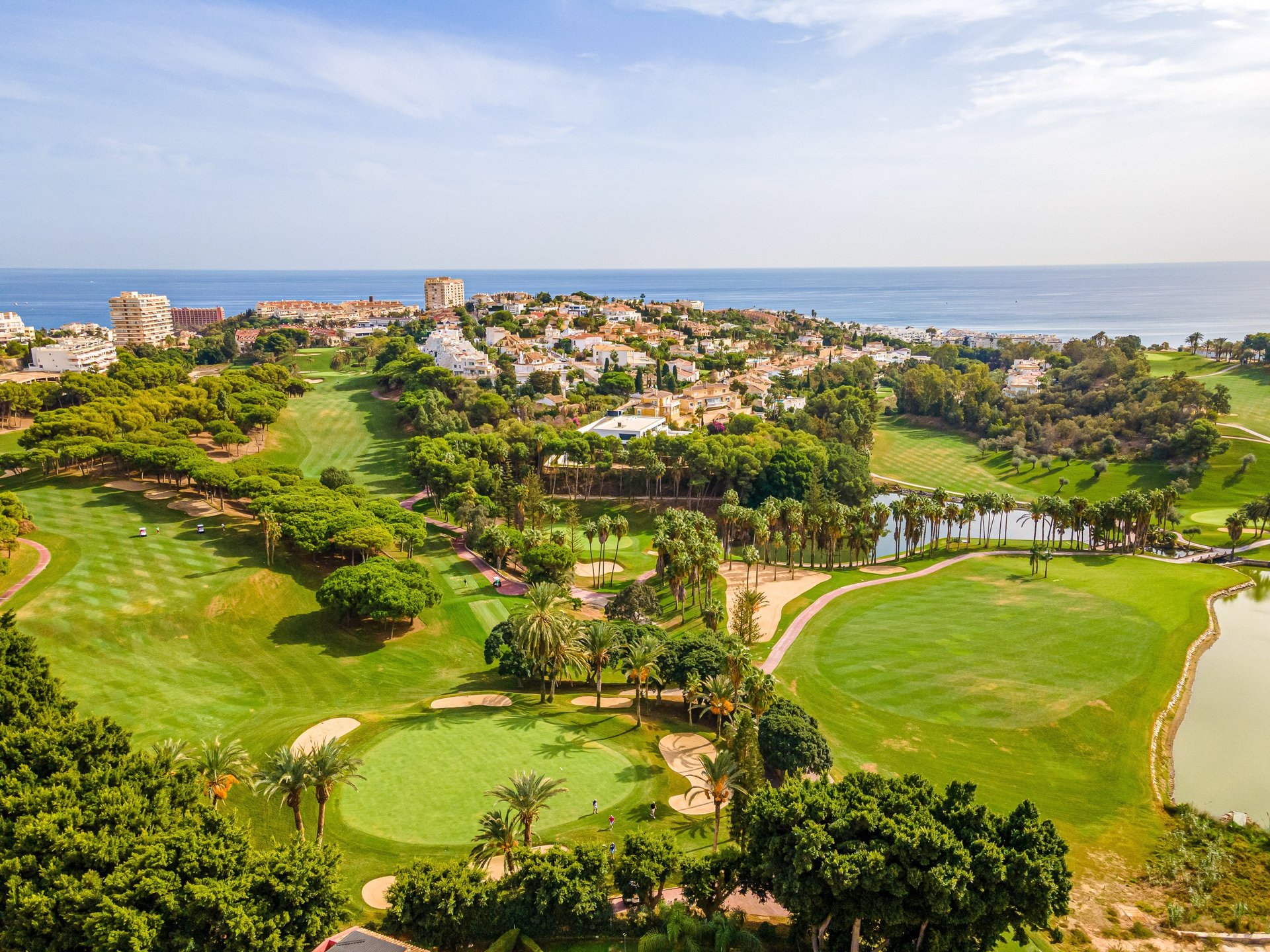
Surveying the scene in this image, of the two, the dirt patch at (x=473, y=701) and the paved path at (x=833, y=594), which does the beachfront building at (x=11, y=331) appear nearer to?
the dirt patch at (x=473, y=701)

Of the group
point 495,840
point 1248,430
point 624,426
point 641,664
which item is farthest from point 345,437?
point 1248,430

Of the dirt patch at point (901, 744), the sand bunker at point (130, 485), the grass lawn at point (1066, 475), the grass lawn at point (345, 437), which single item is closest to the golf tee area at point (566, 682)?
the dirt patch at point (901, 744)

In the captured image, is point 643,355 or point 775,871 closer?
point 775,871

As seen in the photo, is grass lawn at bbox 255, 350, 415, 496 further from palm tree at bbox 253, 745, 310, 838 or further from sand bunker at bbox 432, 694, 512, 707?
palm tree at bbox 253, 745, 310, 838

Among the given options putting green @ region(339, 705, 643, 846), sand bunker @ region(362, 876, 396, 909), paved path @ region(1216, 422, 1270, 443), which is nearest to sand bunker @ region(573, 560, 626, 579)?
putting green @ region(339, 705, 643, 846)

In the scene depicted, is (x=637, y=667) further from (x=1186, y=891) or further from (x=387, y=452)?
(x=387, y=452)

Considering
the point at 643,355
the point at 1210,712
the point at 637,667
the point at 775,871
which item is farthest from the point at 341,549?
the point at 643,355
